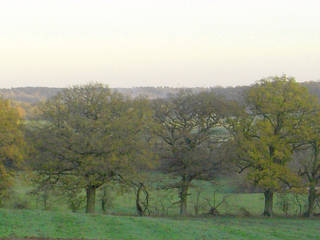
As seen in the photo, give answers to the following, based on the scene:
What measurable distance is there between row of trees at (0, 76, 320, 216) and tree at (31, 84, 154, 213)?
8 cm

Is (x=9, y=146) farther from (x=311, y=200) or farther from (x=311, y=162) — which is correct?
(x=311, y=200)

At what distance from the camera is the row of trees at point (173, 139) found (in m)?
35.8

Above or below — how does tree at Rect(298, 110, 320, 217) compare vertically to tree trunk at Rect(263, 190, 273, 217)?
above

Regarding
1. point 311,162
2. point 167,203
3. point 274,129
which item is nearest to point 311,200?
point 311,162

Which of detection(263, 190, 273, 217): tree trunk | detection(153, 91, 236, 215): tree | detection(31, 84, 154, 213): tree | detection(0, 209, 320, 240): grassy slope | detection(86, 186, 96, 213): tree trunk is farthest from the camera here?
detection(263, 190, 273, 217): tree trunk

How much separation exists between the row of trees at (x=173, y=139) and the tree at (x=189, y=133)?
0.09 meters

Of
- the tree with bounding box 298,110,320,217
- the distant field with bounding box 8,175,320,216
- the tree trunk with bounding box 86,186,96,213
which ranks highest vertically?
the tree with bounding box 298,110,320,217

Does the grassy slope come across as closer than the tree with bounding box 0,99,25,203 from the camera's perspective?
A: Yes

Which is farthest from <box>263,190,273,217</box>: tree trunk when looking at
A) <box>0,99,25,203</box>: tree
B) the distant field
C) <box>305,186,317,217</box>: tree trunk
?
<box>0,99,25,203</box>: tree

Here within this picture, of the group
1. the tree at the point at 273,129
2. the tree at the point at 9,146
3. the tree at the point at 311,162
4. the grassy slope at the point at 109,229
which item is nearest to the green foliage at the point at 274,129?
the tree at the point at 273,129

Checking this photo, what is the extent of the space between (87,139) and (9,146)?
6.49 m

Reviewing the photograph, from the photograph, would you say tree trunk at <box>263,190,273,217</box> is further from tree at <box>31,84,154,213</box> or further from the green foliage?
tree at <box>31,84,154,213</box>

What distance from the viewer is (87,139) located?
115ft

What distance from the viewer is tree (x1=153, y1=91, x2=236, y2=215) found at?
1574 inches
